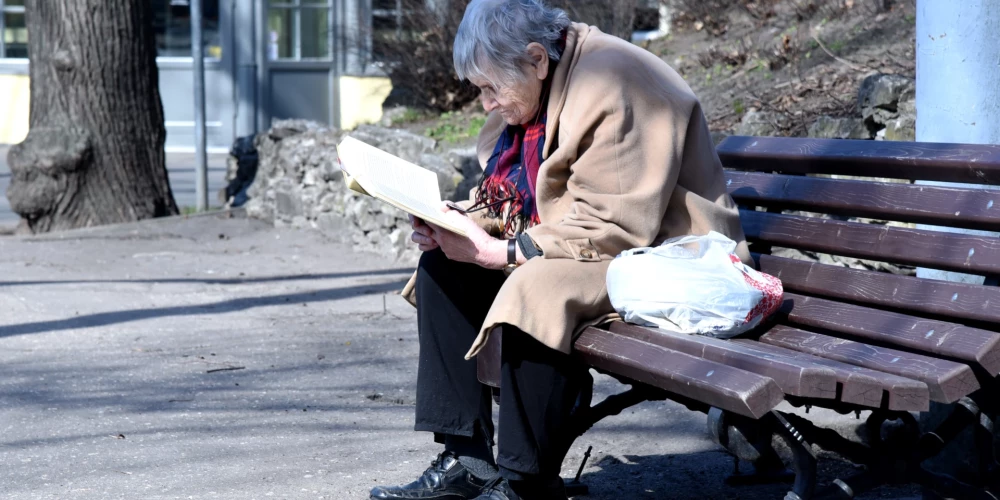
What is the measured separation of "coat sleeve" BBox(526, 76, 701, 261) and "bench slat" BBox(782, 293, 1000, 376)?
45 cm

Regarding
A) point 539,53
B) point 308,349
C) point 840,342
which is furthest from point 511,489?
point 308,349

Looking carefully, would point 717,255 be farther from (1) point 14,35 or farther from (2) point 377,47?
(1) point 14,35

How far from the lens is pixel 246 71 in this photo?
16.5m

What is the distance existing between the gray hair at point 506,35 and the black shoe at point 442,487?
0.99 metres

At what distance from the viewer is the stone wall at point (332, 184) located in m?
7.13

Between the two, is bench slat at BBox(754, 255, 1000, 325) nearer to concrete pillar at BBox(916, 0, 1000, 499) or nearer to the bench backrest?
the bench backrest

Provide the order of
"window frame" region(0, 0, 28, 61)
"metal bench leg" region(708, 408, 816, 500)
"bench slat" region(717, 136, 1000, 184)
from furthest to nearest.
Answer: "window frame" region(0, 0, 28, 61)
"bench slat" region(717, 136, 1000, 184)
"metal bench leg" region(708, 408, 816, 500)

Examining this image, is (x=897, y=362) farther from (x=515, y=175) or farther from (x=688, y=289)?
(x=515, y=175)

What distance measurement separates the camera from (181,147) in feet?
55.6

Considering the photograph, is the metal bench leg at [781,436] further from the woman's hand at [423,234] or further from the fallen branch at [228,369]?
the fallen branch at [228,369]

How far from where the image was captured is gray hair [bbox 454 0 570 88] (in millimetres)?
2820

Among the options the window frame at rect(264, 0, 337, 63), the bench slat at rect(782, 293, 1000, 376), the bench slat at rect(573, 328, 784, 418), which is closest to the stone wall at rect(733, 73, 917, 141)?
the bench slat at rect(782, 293, 1000, 376)

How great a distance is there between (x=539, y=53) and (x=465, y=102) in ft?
23.9

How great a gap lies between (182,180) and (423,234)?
11.2m
